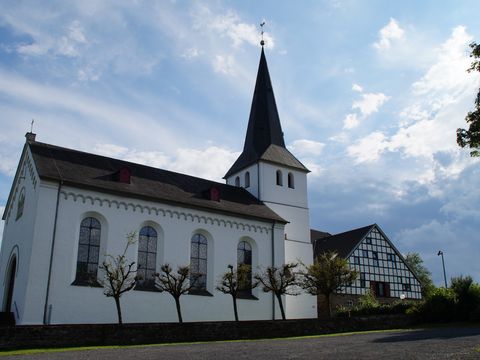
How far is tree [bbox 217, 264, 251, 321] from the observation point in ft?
95.6

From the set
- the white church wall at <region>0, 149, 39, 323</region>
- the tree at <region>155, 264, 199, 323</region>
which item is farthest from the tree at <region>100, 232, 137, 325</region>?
the white church wall at <region>0, 149, 39, 323</region>

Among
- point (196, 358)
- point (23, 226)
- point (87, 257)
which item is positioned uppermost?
point (23, 226)

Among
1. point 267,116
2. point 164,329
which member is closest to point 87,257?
point 164,329

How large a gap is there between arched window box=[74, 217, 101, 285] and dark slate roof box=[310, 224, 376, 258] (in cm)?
2767

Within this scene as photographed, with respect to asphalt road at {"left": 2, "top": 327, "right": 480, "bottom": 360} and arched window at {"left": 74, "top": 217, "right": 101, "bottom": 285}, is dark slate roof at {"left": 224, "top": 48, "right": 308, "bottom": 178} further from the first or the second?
asphalt road at {"left": 2, "top": 327, "right": 480, "bottom": 360}

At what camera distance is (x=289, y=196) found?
4166 cm

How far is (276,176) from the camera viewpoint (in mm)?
41656

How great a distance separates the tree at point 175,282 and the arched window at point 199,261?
0.47m

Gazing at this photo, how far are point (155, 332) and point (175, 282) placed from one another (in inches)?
249

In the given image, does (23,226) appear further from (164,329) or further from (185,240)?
(164,329)

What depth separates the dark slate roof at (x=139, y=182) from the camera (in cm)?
2862

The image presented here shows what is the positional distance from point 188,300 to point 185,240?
12.1 feet

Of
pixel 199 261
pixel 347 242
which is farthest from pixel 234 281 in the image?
pixel 347 242

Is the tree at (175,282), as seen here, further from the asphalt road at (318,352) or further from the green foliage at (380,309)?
the green foliage at (380,309)
